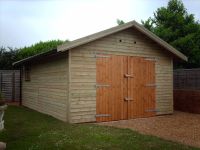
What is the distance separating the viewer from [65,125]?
8391 mm

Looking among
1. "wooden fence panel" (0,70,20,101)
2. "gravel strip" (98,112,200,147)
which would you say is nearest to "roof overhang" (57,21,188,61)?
"gravel strip" (98,112,200,147)

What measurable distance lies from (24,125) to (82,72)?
8.11 ft

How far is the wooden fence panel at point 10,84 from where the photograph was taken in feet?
54.5

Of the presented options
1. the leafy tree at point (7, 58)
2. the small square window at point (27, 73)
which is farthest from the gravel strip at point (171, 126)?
the leafy tree at point (7, 58)

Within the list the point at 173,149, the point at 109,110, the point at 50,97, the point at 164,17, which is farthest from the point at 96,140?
the point at 164,17

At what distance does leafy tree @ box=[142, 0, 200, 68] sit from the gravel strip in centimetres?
709

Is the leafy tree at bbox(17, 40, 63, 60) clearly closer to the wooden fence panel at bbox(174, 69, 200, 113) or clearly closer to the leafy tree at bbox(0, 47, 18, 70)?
the leafy tree at bbox(0, 47, 18, 70)

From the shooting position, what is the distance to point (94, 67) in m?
9.34

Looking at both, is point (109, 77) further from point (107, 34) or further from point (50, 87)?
point (50, 87)

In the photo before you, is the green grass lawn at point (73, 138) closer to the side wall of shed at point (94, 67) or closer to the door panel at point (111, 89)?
the side wall of shed at point (94, 67)

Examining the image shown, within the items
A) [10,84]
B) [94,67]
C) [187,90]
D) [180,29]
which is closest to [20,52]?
[10,84]

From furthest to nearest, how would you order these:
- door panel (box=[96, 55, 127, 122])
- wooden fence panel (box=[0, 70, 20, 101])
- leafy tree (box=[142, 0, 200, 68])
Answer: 1. leafy tree (box=[142, 0, 200, 68])
2. wooden fence panel (box=[0, 70, 20, 101])
3. door panel (box=[96, 55, 127, 122])

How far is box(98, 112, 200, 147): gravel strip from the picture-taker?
23.1ft

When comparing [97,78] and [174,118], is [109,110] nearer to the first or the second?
[97,78]
